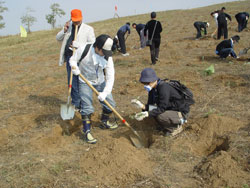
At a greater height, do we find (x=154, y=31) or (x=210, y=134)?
(x=154, y=31)

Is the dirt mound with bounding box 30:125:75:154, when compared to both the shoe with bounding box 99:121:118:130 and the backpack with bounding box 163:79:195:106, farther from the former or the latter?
the backpack with bounding box 163:79:195:106

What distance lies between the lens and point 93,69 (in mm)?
3568

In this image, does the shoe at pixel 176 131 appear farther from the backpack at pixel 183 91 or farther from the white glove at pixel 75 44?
the white glove at pixel 75 44

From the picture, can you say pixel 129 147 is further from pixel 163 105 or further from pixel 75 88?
pixel 75 88

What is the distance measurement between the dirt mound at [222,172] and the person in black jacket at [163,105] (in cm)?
83

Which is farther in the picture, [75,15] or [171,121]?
[75,15]

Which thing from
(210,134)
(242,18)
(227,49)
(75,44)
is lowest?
(210,134)

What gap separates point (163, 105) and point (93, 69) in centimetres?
120

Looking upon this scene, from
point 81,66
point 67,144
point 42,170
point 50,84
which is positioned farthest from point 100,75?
point 50,84

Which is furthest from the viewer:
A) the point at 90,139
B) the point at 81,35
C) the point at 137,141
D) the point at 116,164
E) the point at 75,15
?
the point at 81,35

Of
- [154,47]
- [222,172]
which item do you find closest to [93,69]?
[222,172]

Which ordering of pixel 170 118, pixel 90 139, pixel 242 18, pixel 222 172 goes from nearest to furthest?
pixel 222 172, pixel 170 118, pixel 90 139, pixel 242 18

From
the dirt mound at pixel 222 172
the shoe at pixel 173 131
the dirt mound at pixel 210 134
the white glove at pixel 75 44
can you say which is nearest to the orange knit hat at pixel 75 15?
the white glove at pixel 75 44

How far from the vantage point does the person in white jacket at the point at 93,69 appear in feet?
10.9
